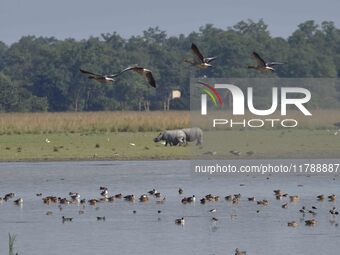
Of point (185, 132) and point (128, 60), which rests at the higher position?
point (128, 60)

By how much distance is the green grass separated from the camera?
47.3 m

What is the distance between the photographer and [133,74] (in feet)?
365

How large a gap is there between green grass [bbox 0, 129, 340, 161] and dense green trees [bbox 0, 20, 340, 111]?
3527cm

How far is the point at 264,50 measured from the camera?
12531cm

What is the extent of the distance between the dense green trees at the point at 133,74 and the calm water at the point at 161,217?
2061 inches

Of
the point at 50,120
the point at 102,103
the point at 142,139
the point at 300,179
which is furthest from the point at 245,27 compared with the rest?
the point at 300,179

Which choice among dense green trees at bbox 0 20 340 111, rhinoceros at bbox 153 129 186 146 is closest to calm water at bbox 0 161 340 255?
rhinoceros at bbox 153 129 186 146

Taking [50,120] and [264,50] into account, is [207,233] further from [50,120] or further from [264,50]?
[264,50]

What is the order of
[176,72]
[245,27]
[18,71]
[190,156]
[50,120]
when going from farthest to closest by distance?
1. [245,27]
2. [18,71]
3. [176,72]
4. [50,120]
5. [190,156]

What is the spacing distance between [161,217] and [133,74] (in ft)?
272

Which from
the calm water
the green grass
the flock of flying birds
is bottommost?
the calm water

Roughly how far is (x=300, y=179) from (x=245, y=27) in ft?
359

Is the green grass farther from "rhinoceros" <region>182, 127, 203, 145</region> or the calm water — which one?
the calm water

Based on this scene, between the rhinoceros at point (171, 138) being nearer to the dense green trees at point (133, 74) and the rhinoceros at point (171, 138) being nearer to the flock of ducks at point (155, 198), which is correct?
the flock of ducks at point (155, 198)
